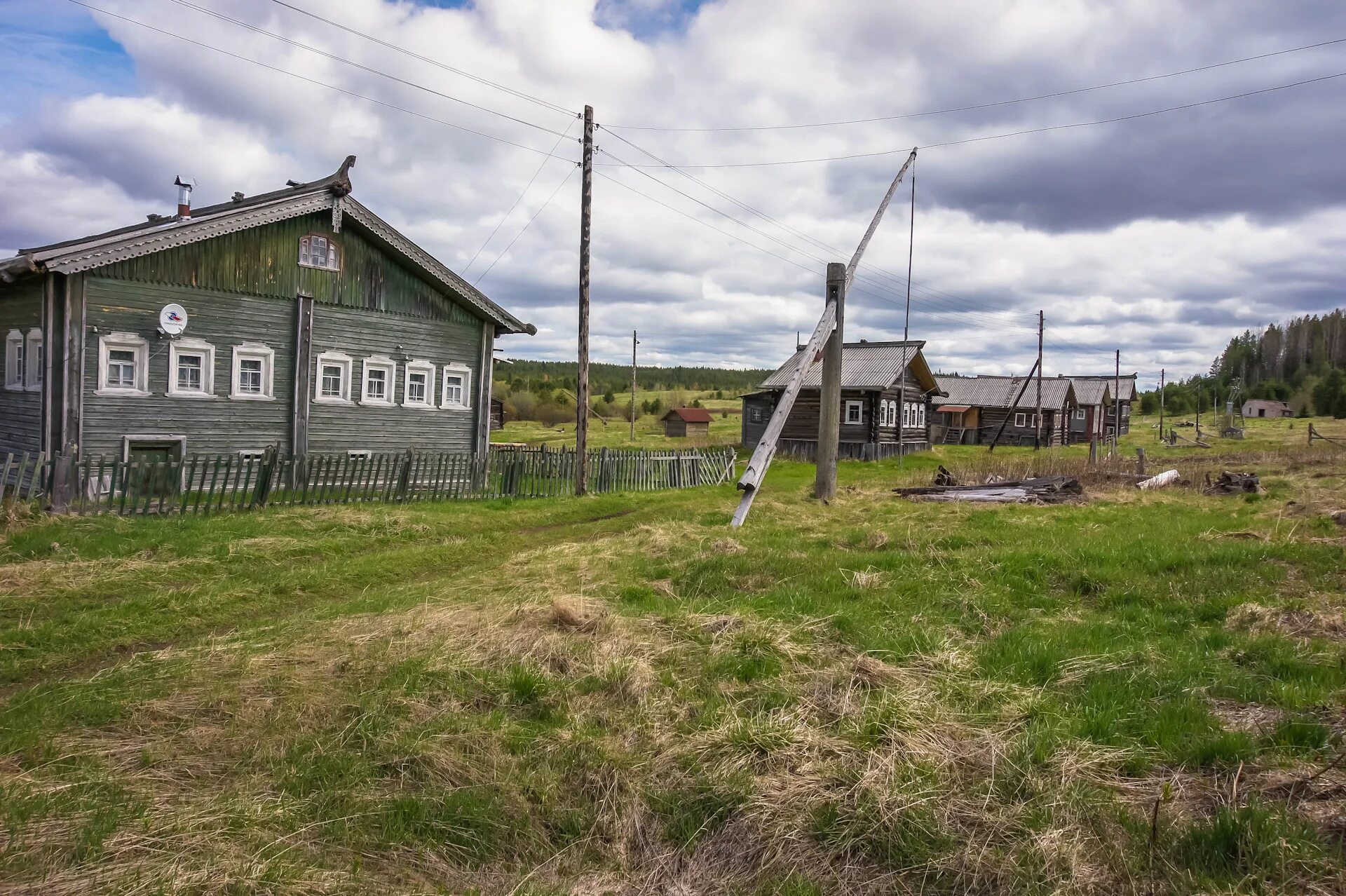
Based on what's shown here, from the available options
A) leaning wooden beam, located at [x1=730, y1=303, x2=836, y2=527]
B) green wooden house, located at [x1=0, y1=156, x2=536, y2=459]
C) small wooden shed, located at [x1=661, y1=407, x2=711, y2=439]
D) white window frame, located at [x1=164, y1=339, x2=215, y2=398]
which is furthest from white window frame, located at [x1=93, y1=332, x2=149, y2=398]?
small wooden shed, located at [x1=661, y1=407, x2=711, y2=439]

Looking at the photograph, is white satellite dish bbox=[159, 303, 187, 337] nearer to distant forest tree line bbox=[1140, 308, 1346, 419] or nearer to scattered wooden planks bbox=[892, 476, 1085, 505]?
scattered wooden planks bbox=[892, 476, 1085, 505]

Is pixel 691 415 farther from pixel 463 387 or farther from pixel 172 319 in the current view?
pixel 172 319

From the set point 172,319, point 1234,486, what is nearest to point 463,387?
point 172,319

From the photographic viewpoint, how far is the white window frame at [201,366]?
1717cm

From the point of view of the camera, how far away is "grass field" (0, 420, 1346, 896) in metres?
3.72

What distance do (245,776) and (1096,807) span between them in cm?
446

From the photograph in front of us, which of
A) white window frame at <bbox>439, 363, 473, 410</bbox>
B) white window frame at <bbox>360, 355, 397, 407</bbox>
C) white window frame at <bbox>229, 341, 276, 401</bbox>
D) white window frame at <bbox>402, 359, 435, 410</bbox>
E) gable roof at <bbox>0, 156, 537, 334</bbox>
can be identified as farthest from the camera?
white window frame at <bbox>439, 363, 473, 410</bbox>

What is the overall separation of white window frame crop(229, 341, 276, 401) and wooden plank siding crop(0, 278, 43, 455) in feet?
11.3

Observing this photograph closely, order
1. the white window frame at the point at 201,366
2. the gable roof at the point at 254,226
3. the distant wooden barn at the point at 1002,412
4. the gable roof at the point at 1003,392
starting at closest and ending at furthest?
the gable roof at the point at 254,226 → the white window frame at the point at 201,366 → the distant wooden barn at the point at 1002,412 → the gable roof at the point at 1003,392

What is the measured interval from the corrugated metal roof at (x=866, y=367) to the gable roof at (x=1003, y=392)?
17.8 metres

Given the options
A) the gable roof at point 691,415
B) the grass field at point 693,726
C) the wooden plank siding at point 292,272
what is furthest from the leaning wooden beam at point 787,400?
the gable roof at point 691,415

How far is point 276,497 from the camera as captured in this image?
50.5ft

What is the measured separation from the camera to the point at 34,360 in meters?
16.8

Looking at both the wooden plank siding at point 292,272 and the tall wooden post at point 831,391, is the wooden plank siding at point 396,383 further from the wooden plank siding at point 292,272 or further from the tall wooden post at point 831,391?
the tall wooden post at point 831,391
